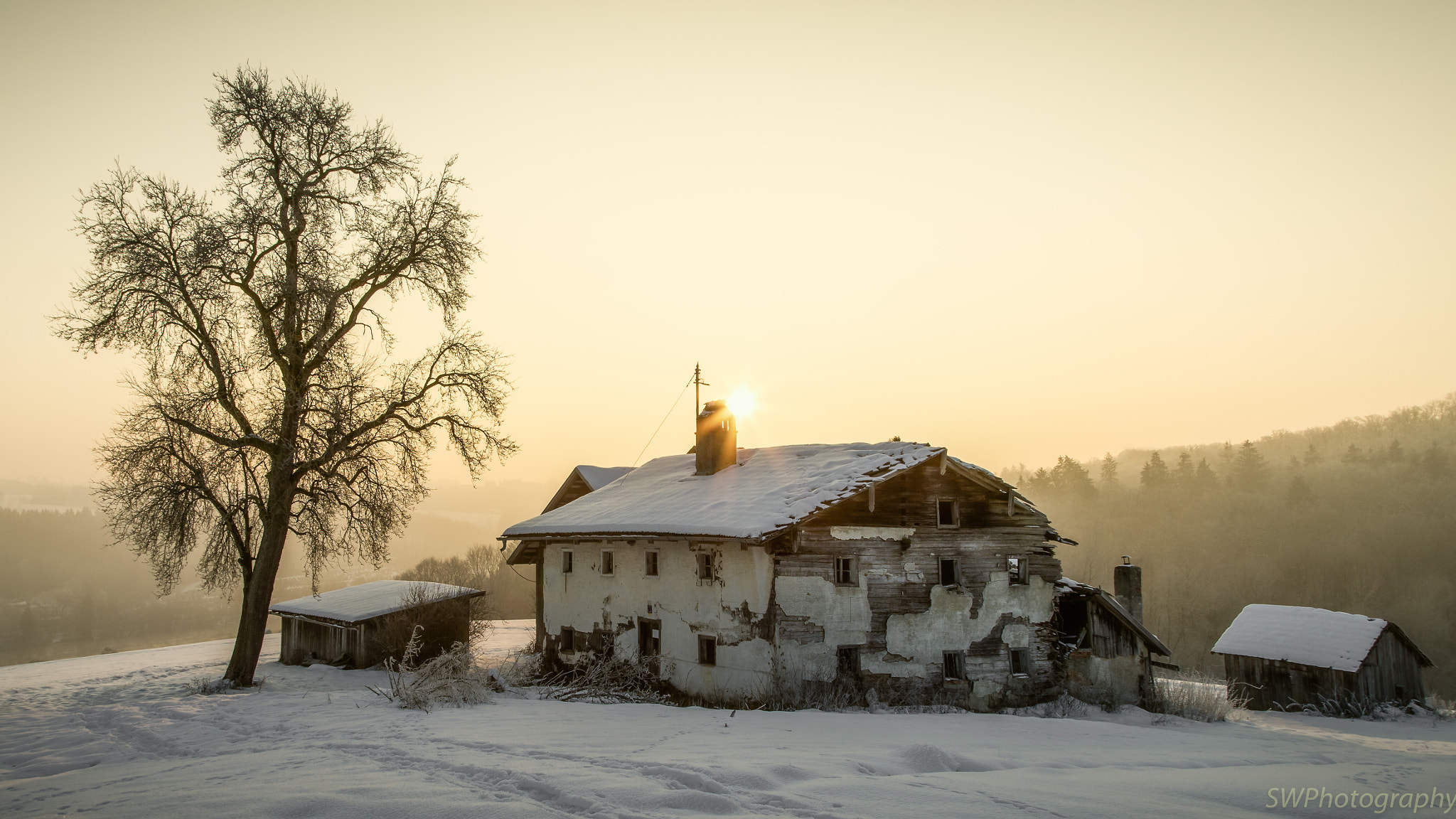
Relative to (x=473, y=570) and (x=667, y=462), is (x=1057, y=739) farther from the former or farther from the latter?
(x=473, y=570)

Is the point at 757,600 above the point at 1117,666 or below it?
above

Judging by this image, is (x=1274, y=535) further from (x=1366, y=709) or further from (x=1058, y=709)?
(x=1058, y=709)

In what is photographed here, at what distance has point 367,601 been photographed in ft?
86.5

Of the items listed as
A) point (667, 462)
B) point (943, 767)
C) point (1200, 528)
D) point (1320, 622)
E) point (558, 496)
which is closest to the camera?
point (943, 767)

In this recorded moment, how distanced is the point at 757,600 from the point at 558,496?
55.0 feet

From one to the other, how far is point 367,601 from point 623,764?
22.8 metres

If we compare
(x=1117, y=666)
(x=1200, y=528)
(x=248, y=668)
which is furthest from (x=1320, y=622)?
(x=1200, y=528)

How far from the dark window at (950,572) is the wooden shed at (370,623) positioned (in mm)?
15894

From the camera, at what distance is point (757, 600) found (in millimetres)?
17281

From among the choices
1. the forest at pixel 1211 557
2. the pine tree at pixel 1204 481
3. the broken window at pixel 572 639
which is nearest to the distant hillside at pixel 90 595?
the forest at pixel 1211 557

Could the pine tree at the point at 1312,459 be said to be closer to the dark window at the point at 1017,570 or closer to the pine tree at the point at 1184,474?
the pine tree at the point at 1184,474

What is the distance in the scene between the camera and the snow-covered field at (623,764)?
5.86m

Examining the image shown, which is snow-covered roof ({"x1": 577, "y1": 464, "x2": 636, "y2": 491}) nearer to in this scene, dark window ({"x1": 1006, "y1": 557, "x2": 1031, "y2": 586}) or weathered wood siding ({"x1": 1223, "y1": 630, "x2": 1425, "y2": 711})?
dark window ({"x1": 1006, "y1": 557, "x2": 1031, "y2": 586})

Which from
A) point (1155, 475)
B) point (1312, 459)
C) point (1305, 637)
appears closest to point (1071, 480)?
point (1155, 475)
